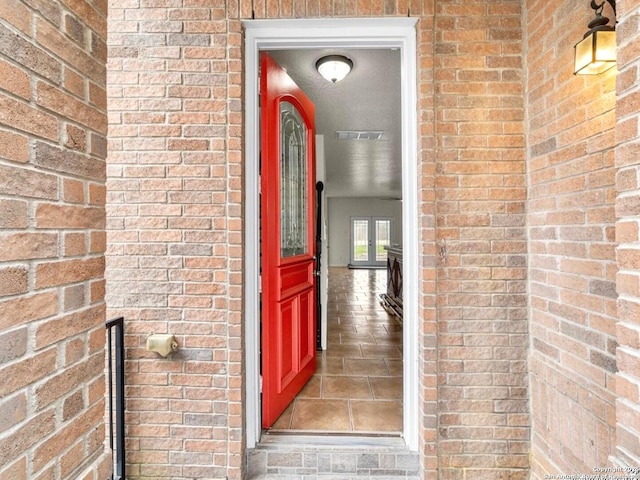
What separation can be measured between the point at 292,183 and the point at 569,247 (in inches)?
67.7

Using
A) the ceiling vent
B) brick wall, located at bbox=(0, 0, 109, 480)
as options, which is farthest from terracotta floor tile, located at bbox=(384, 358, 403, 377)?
the ceiling vent

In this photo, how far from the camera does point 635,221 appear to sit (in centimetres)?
87

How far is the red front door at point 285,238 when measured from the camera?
6.56ft

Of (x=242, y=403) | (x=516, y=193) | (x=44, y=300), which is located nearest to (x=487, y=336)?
(x=516, y=193)

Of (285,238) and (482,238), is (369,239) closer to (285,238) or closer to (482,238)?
(285,238)

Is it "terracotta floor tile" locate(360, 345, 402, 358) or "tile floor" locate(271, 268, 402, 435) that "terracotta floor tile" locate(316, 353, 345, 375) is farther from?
"terracotta floor tile" locate(360, 345, 402, 358)

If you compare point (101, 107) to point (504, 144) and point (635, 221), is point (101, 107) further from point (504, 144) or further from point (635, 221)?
point (504, 144)

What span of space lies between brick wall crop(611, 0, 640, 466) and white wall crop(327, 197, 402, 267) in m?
11.8

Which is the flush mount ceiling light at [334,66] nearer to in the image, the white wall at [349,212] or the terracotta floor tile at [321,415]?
the terracotta floor tile at [321,415]

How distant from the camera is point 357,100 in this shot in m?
3.23

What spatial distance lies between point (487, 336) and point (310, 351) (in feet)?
4.69

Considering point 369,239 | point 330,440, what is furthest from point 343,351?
point 369,239

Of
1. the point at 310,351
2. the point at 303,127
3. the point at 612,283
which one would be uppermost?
the point at 303,127

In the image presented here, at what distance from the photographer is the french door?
505 inches
